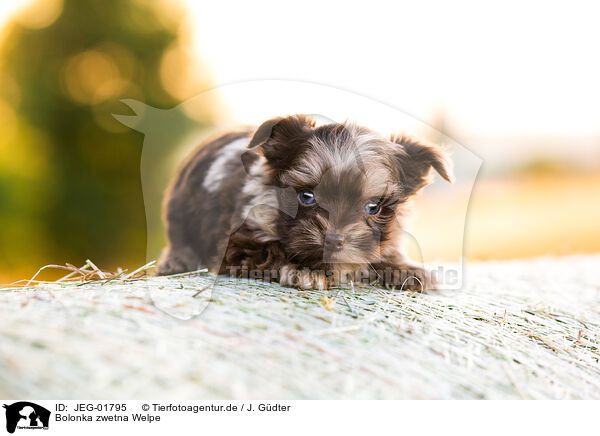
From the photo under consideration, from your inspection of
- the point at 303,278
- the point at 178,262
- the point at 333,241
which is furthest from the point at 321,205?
the point at 178,262

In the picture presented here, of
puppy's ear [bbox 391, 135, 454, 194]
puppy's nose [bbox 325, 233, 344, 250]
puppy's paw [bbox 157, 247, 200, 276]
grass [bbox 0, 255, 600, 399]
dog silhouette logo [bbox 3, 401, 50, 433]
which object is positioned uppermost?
puppy's ear [bbox 391, 135, 454, 194]

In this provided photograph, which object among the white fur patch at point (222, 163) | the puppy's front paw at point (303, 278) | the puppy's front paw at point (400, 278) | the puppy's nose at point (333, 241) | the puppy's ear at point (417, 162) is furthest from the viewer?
the white fur patch at point (222, 163)

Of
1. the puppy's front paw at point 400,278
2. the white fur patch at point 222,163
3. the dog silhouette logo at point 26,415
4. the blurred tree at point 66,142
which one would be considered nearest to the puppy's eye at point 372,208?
the puppy's front paw at point 400,278

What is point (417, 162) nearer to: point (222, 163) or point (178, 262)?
point (222, 163)

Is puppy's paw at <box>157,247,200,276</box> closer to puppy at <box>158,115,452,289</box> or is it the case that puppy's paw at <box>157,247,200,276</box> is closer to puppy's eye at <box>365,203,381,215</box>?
puppy at <box>158,115,452,289</box>

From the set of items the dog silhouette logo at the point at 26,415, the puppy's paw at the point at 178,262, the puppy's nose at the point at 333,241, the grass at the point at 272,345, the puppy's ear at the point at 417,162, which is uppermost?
the puppy's ear at the point at 417,162

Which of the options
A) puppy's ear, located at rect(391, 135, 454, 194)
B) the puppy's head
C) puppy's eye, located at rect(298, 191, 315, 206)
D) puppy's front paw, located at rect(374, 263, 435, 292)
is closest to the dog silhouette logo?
the puppy's head

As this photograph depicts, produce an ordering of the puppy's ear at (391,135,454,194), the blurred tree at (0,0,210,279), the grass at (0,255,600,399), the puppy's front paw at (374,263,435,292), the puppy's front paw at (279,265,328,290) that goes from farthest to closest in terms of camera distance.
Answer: the blurred tree at (0,0,210,279)
the puppy's front paw at (374,263,435,292)
the puppy's ear at (391,135,454,194)
the puppy's front paw at (279,265,328,290)
the grass at (0,255,600,399)

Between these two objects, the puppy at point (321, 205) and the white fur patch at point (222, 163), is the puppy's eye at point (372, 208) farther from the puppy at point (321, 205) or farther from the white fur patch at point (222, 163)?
the white fur patch at point (222, 163)

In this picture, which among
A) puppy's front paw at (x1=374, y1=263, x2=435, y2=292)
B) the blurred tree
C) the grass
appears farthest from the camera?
the blurred tree
